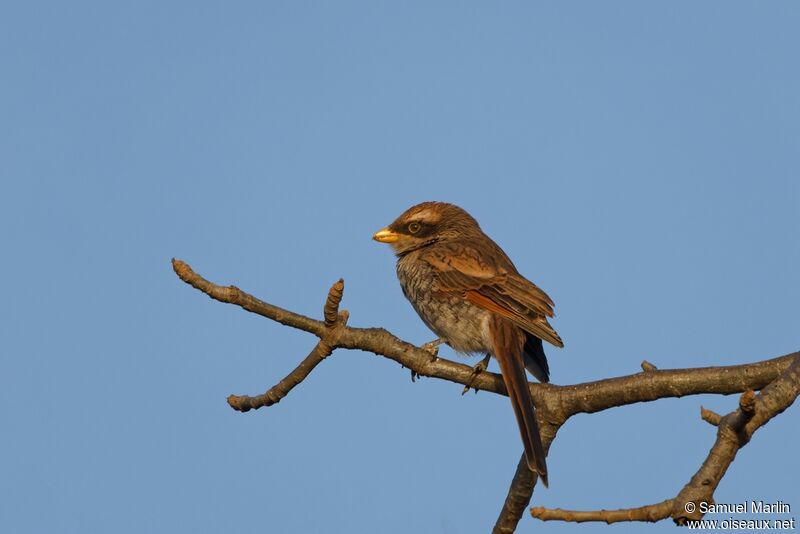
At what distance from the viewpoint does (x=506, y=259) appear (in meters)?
9.44

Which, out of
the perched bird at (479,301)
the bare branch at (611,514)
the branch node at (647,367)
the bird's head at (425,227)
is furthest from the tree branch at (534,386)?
the bird's head at (425,227)

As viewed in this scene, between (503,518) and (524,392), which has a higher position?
(524,392)

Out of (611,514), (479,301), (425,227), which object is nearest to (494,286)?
(479,301)

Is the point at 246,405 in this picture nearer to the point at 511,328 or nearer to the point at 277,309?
the point at 277,309

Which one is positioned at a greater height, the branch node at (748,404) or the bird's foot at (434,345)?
the bird's foot at (434,345)

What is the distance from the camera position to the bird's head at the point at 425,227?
9.91 metres

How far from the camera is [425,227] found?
10070 millimetres

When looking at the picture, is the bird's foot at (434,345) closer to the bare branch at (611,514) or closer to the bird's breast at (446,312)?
the bird's breast at (446,312)

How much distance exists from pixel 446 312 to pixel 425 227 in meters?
1.70

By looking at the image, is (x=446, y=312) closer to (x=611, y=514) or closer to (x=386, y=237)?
(x=386, y=237)

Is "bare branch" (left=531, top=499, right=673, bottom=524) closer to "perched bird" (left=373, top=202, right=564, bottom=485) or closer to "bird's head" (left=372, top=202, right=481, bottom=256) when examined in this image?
"perched bird" (left=373, top=202, right=564, bottom=485)

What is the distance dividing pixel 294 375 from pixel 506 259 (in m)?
3.81

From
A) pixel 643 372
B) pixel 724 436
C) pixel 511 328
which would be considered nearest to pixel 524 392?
pixel 643 372

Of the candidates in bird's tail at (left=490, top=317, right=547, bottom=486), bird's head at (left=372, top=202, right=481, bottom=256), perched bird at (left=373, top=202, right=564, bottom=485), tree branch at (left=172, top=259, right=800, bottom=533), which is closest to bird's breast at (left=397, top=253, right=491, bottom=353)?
perched bird at (left=373, top=202, right=564, bottom=485)
